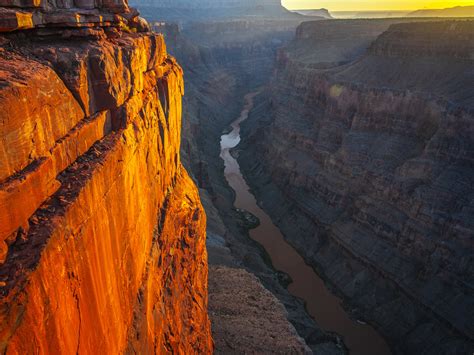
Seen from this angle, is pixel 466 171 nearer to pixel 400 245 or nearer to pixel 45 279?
pixel 400 245

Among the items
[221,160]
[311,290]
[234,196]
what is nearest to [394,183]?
[311,290]

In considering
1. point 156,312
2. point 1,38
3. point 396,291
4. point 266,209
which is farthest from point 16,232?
point 266,209

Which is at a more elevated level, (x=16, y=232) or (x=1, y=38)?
(x=1, y=38)

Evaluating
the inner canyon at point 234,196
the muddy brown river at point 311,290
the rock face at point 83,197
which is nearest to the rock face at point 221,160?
the inner canyon at point 234,196

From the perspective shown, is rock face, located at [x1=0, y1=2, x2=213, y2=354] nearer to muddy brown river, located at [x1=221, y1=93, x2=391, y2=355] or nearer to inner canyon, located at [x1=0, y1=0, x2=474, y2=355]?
inner canyon, located at [x1=0, y1=0, x2=474, y2=355]

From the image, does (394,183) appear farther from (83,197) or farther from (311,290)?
(83,197)

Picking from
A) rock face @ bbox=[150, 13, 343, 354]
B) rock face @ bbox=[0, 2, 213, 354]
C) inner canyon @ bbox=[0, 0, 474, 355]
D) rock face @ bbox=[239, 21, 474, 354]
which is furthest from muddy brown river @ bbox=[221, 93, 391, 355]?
rock face @ bbox=[0, 2, 213, 354]

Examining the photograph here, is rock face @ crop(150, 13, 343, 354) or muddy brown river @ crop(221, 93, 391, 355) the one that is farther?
muddy brown river @ crop(221, 93, 391, 355)
